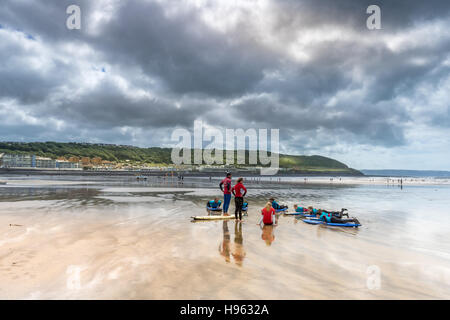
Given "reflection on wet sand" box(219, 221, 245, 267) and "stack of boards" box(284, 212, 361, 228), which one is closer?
"reflection on wet sand" box(219, 221, 245, 267)

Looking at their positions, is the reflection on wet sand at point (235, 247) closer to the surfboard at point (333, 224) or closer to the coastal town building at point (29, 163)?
the surfboard at point (333, 224)

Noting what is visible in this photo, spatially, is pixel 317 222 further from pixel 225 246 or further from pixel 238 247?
pixel 225 246

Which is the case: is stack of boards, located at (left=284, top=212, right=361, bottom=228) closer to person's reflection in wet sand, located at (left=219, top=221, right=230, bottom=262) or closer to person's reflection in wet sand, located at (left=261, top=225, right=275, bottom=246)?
person's reflection in wet sand, located at (left=261, top=225, right=275, bottom=246)

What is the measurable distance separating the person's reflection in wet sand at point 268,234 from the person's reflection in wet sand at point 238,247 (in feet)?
3.56

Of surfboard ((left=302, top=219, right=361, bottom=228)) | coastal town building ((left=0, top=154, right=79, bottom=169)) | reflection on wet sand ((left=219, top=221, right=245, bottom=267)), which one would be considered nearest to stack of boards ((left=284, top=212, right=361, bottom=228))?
surfboard ((left=302, top=219, right=361, bottom=228))

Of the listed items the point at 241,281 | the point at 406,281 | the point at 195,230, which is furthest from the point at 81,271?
the point at 406,281

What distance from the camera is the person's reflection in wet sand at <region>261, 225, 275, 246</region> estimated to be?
11.1 m

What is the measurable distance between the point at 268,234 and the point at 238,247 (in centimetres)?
291

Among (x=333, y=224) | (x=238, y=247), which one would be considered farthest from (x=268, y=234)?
(x=333, y=224)

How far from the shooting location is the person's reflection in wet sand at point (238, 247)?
27.2 feet

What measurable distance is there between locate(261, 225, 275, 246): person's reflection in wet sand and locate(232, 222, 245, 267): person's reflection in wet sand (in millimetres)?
1085

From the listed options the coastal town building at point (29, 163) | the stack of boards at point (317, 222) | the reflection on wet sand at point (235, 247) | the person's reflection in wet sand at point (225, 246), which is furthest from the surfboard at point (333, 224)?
the coastal town building at point (29, 163)

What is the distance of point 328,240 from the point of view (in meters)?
11.5
